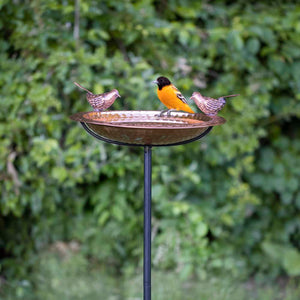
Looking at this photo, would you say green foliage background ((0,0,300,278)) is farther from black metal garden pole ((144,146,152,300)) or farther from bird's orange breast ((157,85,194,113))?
black metal garden pole ((144,146,152,300))

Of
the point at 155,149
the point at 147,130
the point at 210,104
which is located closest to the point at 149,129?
the point at 147,130

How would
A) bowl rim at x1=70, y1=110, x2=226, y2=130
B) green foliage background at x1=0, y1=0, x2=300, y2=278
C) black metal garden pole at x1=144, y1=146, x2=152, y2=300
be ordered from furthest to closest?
green foliage background at x1=0, y1=0, x2=300, y2=278, black metal garden pole at x1=144, y1=146, x2=152, y2=300, bowl rim at x1=70, y1=110, x2=226, y2=130

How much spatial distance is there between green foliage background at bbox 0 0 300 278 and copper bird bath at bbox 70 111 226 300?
0.92m

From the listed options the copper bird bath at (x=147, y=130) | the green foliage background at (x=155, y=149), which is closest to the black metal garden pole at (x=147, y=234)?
the copper bird bath at (x=147, y=130)

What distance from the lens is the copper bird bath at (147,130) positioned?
143cm

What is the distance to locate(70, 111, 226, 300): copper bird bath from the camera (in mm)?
1431

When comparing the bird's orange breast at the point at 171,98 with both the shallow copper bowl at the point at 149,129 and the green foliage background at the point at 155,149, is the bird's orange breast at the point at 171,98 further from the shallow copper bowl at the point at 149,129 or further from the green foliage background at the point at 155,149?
the green foliage background at the point at 155,149

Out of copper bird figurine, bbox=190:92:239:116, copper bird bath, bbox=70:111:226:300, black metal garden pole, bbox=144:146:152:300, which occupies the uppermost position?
copper bird figurine, bbox=190:92:239:116

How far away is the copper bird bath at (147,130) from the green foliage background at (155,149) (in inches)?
36.2

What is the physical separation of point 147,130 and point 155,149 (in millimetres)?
1405

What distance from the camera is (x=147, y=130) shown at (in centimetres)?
142

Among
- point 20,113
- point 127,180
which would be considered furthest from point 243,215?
point 20,113

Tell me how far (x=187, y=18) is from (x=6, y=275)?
7.19ft

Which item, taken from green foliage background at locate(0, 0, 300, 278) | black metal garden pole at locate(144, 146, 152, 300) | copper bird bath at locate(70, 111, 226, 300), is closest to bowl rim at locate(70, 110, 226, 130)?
copper bird bath at locate(70, 111, 226, 300)
